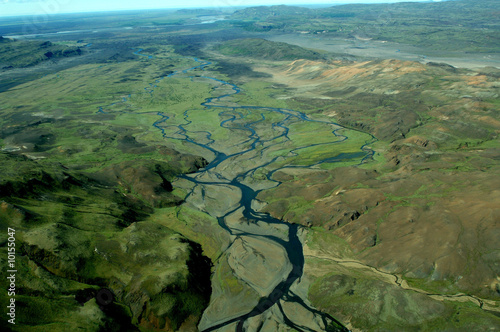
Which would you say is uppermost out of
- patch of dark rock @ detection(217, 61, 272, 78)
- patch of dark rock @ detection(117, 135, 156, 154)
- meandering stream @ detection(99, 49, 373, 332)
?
patch of dark rock @ detection(217, 61, 272, 78)

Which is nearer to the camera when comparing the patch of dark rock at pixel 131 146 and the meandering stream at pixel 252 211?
the meandering stream at pixel 252 211

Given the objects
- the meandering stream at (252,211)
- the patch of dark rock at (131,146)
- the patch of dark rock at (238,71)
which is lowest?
the meandering stream at (252,211)

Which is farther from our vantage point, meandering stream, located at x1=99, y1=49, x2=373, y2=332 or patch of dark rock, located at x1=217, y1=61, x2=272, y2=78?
patch of dark rock, located at x1=217, y1=61, x2=272, y2=78

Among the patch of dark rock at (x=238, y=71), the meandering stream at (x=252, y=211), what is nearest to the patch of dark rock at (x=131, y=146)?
the meandering stream at (x=252, y=211)

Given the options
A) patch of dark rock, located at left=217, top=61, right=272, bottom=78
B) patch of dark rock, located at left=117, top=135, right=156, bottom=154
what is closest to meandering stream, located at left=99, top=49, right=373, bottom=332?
patch of dark rock, located at left=117, top=135, right=156, bottom=154

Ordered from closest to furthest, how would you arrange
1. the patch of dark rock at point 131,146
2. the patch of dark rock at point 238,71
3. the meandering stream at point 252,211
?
1. the meandering stream at point 252,211
2. the patch of dark rock at point 131,146
3. the patch of dark rock at point 238,71

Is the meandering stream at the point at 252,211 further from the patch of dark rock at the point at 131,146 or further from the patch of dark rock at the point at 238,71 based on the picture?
the patch of dark rock at the point at 238,71

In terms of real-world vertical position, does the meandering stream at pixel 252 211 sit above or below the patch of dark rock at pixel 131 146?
below

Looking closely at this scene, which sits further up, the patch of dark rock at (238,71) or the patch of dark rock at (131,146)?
the patch of dark rock at (238,71)

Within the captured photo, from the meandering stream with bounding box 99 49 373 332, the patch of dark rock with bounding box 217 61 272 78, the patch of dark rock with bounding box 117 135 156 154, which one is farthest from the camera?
the patch of dark rock with bounding box 217 61 272 78

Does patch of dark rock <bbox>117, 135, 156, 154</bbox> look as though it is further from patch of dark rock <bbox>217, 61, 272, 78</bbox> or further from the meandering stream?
patch of dark rock <bbox>217, 61, 272, 78</bbox>

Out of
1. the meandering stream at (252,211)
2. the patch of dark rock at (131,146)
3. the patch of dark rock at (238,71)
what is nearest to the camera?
the meandering stream at (252,211)

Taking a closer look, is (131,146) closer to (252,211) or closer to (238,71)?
(252,211)
